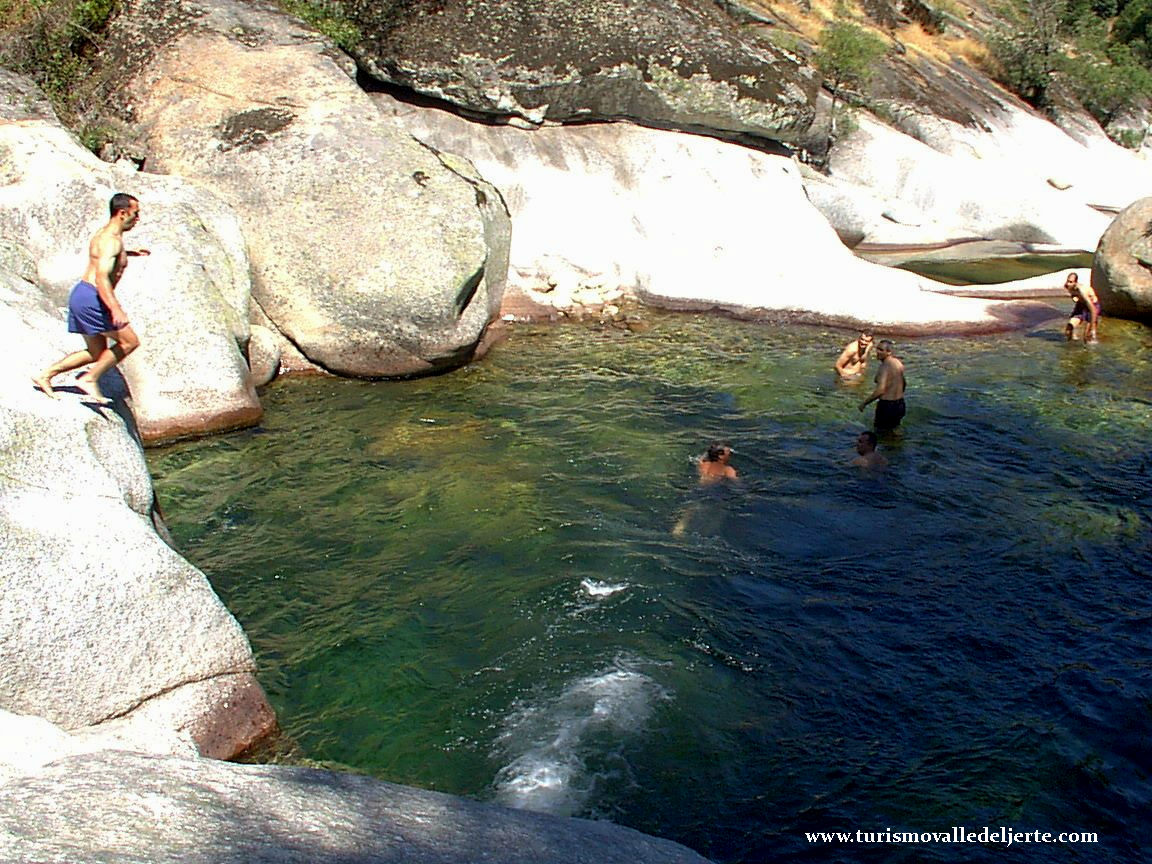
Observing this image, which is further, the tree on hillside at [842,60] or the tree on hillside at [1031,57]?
the tree on hillside at [1031,57]

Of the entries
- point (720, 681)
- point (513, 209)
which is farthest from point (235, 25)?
point (720, 681)

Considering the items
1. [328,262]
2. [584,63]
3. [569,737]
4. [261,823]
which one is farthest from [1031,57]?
[261,823]

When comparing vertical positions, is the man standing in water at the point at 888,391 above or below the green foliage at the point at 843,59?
below

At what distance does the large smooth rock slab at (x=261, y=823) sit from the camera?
423cm

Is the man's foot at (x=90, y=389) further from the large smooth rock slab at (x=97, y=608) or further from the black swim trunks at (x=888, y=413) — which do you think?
the black swim trunks at (x=888, y=413)

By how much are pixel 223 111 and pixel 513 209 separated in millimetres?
6025

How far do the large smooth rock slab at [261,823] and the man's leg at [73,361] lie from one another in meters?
4.14

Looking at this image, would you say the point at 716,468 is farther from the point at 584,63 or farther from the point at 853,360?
the point at 584,63

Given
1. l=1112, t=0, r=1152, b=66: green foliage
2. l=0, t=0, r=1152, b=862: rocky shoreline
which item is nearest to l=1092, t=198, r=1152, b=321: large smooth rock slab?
l=0, t=0, r=1152, b=862: rocky shoreline

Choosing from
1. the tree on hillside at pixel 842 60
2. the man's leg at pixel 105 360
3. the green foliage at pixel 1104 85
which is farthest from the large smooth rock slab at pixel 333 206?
the green foliage at pixel 1104 85

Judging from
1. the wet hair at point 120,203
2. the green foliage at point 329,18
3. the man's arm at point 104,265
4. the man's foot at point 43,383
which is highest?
the green foliage at point 329,18

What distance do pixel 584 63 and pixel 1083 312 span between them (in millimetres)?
10326

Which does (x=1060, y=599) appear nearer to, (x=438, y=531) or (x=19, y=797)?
(x=438, y=531)

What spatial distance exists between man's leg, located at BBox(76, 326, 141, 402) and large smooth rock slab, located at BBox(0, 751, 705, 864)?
172 inches
